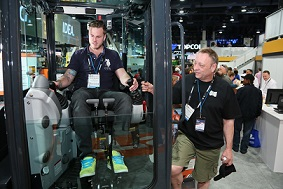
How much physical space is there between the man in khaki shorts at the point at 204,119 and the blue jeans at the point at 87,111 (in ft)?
1.54

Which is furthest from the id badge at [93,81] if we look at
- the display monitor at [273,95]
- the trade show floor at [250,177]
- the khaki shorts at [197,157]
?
the display monitor at [273,95]

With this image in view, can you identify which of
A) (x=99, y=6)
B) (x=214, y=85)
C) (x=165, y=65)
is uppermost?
(x=99, y=6)

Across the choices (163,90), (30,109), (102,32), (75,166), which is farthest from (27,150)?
(102,32)

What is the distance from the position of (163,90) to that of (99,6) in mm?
1605

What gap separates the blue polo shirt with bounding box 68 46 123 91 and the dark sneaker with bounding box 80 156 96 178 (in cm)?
78

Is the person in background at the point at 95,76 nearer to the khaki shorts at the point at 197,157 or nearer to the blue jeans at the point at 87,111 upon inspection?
the blue jeans at the point at 87,111

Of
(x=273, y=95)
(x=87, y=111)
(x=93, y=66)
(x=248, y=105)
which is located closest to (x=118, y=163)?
(x=87, y=111)

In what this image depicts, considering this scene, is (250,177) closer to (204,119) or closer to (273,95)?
(273,95)

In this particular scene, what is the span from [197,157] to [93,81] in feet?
4.02

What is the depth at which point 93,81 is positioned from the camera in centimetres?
217

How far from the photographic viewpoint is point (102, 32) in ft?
7.15

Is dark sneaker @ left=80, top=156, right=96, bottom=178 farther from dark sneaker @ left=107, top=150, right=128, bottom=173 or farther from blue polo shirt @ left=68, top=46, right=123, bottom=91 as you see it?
blue polo shirt @ left=68, top=46, right=123, bottom=91

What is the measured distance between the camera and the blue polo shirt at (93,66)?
2246 mm

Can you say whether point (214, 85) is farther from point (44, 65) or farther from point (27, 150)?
point (44, 65)
